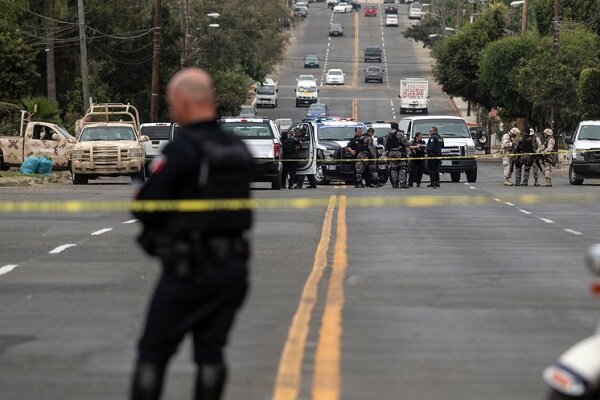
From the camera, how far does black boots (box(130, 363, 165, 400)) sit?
786cm

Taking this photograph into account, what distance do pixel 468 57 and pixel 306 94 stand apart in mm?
18161

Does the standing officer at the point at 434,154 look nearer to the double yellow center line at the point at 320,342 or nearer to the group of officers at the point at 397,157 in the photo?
the group of officers at the point at 397,157

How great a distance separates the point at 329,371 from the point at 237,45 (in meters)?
91.0

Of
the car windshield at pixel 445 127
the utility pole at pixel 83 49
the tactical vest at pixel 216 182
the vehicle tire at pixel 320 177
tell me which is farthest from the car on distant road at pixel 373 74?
the tactical vest at pixel 216 182

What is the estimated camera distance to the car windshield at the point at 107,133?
4356cm

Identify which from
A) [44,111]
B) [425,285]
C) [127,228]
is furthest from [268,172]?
[425,285]

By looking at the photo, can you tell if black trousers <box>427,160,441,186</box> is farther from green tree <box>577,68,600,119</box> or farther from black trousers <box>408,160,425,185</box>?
green tree <box>577,68,600,119</box>

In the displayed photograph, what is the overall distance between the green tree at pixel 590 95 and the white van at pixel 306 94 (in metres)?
47.2

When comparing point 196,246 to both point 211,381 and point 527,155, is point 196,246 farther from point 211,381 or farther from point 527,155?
point 527,155

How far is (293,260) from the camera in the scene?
19203mm

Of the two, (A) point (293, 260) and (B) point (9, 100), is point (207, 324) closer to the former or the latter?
(A) point (293, 260)

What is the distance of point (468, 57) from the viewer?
325 feet

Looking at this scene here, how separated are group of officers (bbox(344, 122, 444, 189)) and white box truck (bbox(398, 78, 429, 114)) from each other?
6333cm

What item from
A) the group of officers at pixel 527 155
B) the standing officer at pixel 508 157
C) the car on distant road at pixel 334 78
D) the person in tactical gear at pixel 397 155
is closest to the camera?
the person in tactical gear at pixel 397 155
